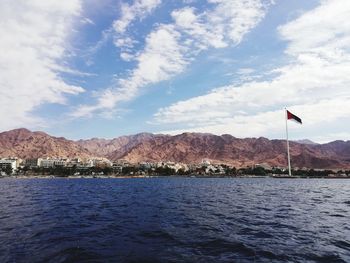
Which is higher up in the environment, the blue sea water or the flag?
the flag

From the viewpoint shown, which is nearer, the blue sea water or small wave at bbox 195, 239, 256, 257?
the blue sea water

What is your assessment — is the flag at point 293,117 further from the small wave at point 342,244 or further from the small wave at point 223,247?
the small wave at point 223,247

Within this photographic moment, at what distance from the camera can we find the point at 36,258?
803 inches

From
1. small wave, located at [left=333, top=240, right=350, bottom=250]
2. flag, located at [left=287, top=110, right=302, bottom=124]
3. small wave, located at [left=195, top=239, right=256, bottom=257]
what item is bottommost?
small wave, located at [left=333, top=240, right=350, bottom=250]

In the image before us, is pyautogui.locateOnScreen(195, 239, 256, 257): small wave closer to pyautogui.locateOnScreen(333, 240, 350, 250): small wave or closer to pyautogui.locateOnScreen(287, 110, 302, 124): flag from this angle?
pyautogui.locateOnScreen(333, 240, 350, 250): small wave

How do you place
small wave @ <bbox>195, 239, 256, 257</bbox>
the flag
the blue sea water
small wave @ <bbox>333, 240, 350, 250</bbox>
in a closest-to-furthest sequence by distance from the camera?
the blue sea water → small wave @ <bbox>195, 239, 256, 257</bbox> → small wave @ <bbox>333, 240, 350, 250</bbox> → the flag

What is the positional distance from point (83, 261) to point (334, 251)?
18.1 meters

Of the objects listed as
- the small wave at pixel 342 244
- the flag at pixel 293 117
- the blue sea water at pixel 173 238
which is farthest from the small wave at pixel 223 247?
the flag at pixel 293 117

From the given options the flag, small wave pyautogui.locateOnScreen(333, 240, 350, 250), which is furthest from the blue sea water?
the flag

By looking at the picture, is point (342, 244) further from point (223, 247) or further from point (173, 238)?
point (173, 238)

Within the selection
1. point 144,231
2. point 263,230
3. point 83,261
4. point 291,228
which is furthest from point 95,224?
point 291,228

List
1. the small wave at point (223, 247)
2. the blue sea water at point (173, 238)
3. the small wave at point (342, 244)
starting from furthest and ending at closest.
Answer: the small wave at point (342, 244) < the small wave at point (223, 247) < the blue sea water at point (173, 238)

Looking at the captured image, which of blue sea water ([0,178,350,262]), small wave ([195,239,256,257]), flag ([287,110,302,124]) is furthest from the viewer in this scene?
flag ([287,110,302,124])

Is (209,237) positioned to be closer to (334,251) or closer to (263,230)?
(263,230)
